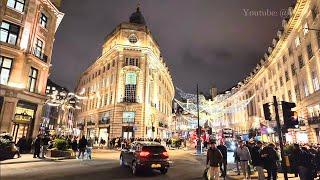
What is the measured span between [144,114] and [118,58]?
1244cm

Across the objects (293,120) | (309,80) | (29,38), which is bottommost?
(293,120)

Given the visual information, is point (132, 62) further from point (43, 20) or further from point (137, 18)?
point (43, 20)

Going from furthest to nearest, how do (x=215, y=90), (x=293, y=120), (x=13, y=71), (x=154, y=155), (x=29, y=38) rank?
1. (x=215, y=90)
2. (x=29, y=38)
3. (x=13, y=71)
4. (x=154, y=155)
5. (x=293, y=120)

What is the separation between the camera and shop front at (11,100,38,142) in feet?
74.5

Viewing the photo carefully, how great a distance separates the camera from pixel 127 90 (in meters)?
45.2

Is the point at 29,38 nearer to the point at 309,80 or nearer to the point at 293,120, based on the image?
the point at 293,120

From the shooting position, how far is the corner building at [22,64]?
2170 cm

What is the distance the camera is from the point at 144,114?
1720 inches

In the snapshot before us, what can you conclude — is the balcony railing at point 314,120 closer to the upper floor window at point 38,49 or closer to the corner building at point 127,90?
the corner building at point 127,90

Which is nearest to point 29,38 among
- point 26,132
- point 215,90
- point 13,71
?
point 13,71

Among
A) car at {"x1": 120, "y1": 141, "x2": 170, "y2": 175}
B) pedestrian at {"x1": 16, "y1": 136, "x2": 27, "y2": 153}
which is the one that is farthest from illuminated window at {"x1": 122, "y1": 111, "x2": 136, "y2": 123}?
car at {"x1": 120, "y1": 141, "x2": 170, "y2": 175}

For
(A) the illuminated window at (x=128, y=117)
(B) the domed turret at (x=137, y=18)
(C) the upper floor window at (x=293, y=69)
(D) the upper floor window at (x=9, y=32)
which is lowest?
(A) the illuminated window at (x=128, y=117)

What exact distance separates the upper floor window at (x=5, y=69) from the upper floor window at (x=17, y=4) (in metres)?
5.39

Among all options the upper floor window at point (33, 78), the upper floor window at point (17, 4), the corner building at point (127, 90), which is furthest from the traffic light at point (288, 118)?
the corner building at point (127, 90)
